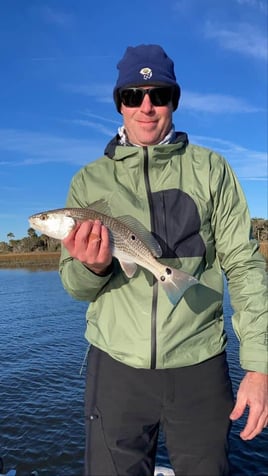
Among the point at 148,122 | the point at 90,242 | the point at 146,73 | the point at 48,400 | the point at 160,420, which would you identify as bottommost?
the point at 48,400

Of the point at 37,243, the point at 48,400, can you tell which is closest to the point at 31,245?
the point at 37,243

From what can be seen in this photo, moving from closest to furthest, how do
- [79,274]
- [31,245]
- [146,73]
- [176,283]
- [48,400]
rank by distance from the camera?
[176,283]
[79,274]
[146,73]
[48,400]
[31,245]

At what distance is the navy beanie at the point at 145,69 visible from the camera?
339 cm

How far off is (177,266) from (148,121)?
3.89 ft

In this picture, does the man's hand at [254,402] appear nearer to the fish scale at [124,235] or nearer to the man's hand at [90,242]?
the fish scale at [124,235]

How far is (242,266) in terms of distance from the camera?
3172 millimetres

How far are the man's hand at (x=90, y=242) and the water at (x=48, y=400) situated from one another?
8064mm

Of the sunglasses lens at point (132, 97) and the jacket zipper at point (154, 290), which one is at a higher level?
the sunglasses lens at point (132, 97)

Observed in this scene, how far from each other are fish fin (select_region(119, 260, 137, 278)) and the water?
7.83 m

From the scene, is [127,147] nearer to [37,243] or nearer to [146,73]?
[146,73]

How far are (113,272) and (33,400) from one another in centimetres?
1208

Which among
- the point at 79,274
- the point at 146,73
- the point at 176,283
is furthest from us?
the point at 146,73

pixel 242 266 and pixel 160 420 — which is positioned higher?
pixel 242 266

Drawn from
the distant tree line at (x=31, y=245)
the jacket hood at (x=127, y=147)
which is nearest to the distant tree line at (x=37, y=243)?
the distant tree line at (x=31, y=245)
